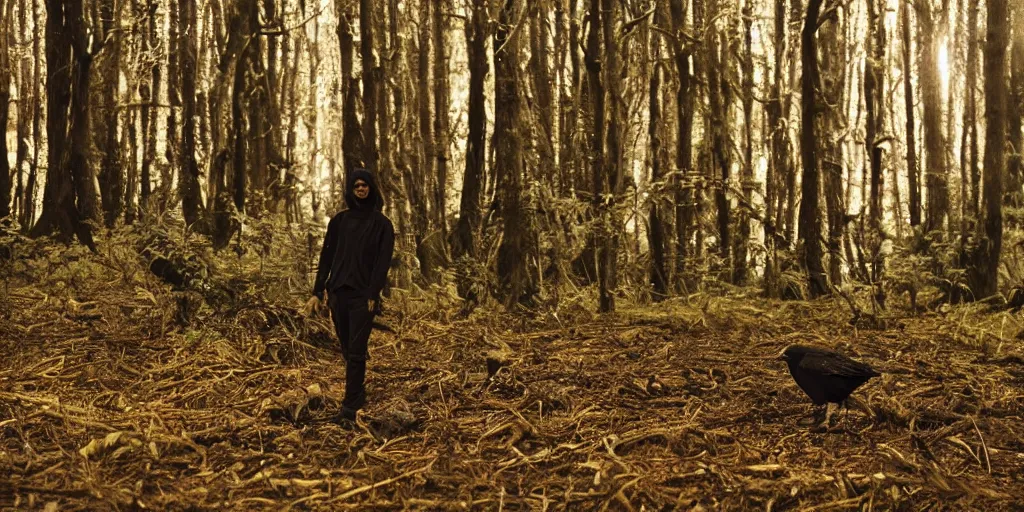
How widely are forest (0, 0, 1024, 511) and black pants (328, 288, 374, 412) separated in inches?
8.5

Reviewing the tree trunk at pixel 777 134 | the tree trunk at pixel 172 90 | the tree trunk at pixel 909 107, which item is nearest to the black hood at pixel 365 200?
the tree trunk at pixel 777 134

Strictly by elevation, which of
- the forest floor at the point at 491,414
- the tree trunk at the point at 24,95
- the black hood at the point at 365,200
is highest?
the tree trunk at the point at 24,95

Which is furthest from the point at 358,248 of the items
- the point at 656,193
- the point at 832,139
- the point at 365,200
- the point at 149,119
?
the point at 149,119

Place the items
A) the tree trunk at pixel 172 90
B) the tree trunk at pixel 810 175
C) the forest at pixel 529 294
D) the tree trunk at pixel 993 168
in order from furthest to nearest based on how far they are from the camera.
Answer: the tree trunk at pixel 172 90 → the tree trunk at pixel 810 175 → the tree trunk at pixel 993 168 → the forest at pixel 529 294

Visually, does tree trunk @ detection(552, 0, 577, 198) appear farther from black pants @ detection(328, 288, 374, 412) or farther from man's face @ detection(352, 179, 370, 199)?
black pants @ detection(328, 288, 374, 412)

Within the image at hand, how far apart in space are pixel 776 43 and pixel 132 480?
16.1 m

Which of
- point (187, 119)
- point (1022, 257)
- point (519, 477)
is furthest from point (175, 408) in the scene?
point (187, 119)

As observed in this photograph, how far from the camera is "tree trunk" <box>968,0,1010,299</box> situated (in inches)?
427

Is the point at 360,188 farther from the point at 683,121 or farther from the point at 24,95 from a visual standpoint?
the point at 24,95

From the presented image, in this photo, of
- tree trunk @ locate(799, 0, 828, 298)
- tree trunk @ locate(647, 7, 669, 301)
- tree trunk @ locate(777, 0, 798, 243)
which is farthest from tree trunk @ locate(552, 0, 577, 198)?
tree trunk @ locate(777, 0, 798, 243)

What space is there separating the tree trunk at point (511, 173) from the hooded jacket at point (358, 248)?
397 cm

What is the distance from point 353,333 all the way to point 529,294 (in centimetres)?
434

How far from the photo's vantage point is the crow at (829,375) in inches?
240

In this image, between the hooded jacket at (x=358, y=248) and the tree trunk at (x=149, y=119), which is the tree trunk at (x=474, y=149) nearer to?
the hooded jacket at (x=358, y=248)
